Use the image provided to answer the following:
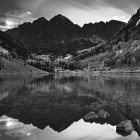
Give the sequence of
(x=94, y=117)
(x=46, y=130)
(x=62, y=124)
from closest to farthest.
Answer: (x=46, y=130), (x=62, y=124), (x=94, y=117)

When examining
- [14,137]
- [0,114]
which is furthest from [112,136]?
[0,114]

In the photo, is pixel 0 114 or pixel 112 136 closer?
pixel 112 136

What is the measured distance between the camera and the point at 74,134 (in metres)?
53.7

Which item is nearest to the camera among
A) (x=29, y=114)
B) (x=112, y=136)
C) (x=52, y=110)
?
(x=112, y=136)

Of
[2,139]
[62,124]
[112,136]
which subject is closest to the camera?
[2,139]

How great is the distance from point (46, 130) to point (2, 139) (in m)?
10.6

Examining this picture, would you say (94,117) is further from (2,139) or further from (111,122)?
(2,139)

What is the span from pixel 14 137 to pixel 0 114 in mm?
23683

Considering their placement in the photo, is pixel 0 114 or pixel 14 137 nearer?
pixel 14 137

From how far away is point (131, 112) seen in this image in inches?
2840

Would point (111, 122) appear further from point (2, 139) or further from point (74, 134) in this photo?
point (2, 139)

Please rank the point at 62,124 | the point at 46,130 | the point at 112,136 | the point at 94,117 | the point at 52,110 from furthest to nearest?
the point at 52,110 → the point at 94,117 → the point at 62,124 → the point at 46,130 → the point at 112,136

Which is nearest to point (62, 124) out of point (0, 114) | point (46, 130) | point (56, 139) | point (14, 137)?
point (46, 130)

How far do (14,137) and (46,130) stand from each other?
8057mm
